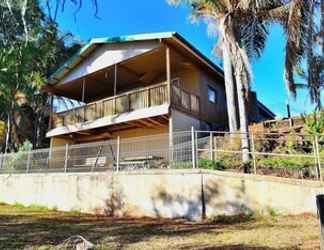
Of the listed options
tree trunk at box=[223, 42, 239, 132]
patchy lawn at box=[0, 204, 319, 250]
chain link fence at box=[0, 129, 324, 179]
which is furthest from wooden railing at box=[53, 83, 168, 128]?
patchy lawn at box=[0, 204, 319, 250]

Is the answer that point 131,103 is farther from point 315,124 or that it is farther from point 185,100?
point 315,124

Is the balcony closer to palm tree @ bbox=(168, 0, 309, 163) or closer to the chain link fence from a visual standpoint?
palm tree @ bbox=(168, 0, 309, 163)

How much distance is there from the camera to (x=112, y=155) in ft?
44.4

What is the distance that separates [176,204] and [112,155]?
3.62 m

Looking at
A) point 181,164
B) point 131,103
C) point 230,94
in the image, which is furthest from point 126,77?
point 181,164

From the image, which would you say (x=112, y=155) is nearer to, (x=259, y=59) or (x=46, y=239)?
(x=46, y=239)

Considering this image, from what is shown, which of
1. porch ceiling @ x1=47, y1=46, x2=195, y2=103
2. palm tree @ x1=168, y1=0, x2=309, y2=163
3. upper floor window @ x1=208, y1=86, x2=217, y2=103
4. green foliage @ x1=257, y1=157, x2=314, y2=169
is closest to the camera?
green foliage @ x1=257, y1=157, x2=314, y2=169

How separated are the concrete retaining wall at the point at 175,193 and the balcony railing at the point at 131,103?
14.1 ft

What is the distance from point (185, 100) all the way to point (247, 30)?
13.1 feet

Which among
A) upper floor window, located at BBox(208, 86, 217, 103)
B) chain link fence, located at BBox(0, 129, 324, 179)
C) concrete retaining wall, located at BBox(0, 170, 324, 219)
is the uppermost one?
upper floor window, located at BBox(208, 86, 217, 103)

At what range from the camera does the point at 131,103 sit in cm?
1680

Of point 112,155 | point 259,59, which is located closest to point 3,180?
point 112,155

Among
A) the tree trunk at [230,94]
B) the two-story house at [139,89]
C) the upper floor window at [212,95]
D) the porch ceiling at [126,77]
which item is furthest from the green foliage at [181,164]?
the upper floor window at [212,95]

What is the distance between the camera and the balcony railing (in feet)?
51.9
